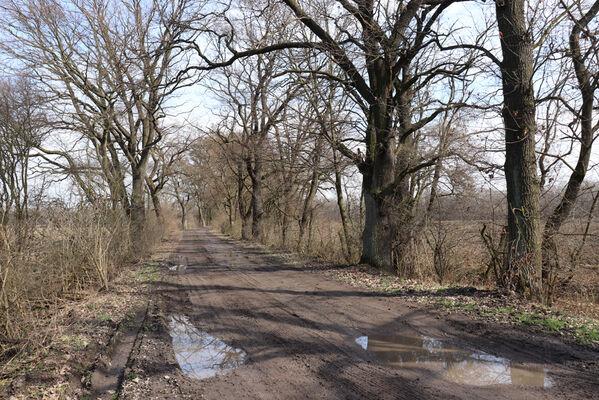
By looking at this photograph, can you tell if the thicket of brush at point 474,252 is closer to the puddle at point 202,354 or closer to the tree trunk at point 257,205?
the puddle at point 202,354

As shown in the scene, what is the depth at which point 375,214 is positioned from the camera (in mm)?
11125

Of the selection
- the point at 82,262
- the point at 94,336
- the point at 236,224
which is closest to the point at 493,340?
the point at 94,336

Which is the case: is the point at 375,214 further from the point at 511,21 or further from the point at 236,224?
the point at 236,224

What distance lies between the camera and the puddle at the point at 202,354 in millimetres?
4500

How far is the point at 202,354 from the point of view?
502 cm

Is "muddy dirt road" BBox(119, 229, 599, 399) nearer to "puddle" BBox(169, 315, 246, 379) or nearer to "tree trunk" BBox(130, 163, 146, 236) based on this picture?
"puddle" BBox(169, 315, 246, 379)

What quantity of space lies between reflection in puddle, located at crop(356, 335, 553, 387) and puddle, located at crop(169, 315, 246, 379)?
174cm

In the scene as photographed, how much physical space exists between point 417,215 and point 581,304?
16.0 feet

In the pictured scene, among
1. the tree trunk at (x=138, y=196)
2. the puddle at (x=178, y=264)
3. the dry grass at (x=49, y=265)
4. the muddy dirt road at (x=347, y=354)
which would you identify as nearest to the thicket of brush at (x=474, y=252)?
the muddy dirt road at (x=347, y=354)

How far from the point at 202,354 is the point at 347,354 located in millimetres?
1907

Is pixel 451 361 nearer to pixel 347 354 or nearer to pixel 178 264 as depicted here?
pixel 347 354

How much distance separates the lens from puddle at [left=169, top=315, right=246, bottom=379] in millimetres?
4500

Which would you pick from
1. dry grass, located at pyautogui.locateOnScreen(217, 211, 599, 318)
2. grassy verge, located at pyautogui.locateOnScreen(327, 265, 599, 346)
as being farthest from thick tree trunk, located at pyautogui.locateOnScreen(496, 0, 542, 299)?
dry grass, located at pyautogui.locateOnScreen(217, 211, 599, 318)

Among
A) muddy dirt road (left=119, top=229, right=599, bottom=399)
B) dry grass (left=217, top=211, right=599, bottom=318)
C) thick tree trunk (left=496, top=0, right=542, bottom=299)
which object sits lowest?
muddy dirt road (left=119, top=229, right=599, bottom=399)
